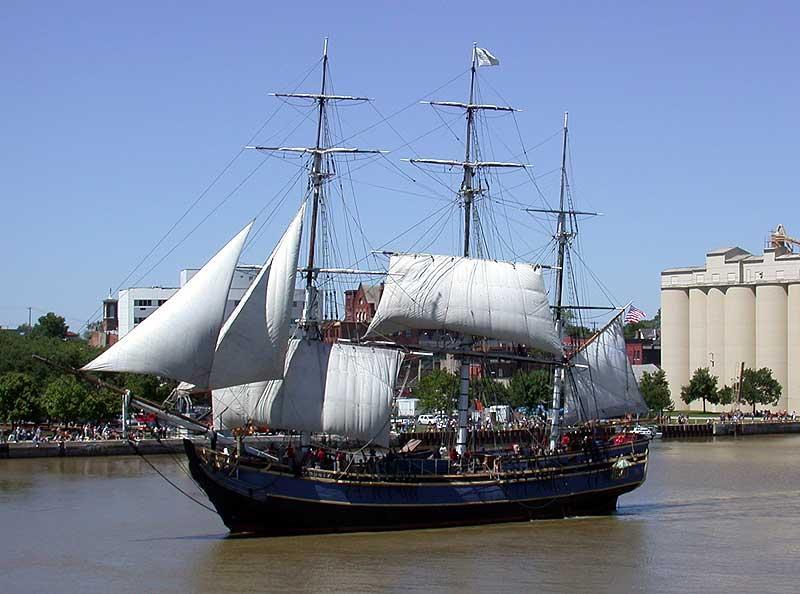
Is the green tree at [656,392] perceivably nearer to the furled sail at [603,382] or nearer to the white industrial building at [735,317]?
the white industrial building at [735,317]

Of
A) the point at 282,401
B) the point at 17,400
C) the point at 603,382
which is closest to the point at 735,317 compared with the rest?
the point at 17,400

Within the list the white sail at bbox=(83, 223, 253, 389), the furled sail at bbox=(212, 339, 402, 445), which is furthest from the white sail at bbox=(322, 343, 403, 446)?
the white sail at bbox=(83, 223, 253, 389)

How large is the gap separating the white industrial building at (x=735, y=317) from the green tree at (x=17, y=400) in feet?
210

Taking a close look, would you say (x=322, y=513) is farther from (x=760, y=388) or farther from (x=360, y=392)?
(x=760, y=388)

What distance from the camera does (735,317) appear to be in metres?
123

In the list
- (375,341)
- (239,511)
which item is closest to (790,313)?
(375,341)

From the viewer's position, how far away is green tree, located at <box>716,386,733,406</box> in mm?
119750

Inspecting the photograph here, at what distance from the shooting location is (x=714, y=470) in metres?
70.6

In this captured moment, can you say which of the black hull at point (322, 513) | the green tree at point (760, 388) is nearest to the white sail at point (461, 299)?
the black hull at point (322, 513)

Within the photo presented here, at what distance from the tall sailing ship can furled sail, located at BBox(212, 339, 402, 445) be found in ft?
0.15

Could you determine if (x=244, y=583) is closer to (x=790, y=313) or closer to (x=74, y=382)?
(x=74, y=382)

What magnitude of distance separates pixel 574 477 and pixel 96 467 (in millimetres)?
28479

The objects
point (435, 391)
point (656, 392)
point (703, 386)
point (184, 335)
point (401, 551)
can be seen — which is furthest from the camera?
point (656, 392)

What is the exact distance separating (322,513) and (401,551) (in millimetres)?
4093
